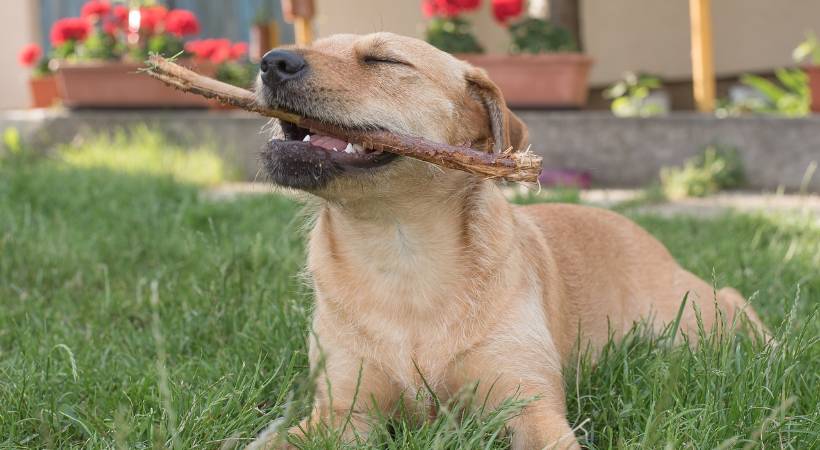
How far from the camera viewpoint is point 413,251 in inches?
117

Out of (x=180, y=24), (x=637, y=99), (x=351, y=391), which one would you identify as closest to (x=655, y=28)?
(x=637, y=99)

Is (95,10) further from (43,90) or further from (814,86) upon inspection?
(814,86)

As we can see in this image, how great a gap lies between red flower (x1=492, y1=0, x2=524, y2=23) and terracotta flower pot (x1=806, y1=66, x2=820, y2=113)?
2.69 meters

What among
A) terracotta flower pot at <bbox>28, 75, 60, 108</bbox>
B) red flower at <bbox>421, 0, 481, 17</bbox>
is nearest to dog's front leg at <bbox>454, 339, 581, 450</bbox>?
red flower at <bbox>421, 0, 481, 17</bbox>

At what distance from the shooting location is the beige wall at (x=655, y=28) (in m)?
10.4

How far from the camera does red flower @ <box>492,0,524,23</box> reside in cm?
857

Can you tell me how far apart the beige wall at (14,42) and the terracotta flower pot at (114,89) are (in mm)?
4495

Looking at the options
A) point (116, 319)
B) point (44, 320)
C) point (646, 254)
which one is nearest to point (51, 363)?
point (44, 320)

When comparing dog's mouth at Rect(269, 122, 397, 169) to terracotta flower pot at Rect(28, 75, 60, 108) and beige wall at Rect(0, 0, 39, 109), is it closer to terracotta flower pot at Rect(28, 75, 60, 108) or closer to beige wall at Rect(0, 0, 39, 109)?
terracotta flower pot at Rect(28, 75, 60, 108)

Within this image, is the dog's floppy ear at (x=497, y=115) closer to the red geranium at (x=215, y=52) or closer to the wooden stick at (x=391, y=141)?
the wooden stick at (x=391, y=141)

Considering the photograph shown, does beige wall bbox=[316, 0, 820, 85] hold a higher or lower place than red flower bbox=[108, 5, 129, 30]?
lower

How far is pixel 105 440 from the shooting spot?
221 centimetres

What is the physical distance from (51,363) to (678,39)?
32.2 ft

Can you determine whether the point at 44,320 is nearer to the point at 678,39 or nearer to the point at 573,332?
the point at 573,332
